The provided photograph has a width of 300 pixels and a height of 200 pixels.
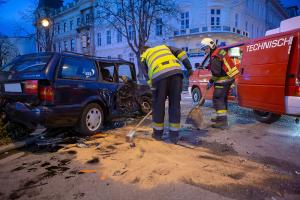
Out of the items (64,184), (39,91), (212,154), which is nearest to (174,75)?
(212,154)

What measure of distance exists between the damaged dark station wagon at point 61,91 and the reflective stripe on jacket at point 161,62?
1306 millimetres

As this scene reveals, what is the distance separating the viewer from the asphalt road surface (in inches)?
107

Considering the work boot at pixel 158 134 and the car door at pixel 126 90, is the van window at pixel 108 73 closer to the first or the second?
the car door at pixel 126 90

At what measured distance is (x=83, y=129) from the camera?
4.95 meters

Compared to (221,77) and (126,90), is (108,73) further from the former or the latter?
(221,77)

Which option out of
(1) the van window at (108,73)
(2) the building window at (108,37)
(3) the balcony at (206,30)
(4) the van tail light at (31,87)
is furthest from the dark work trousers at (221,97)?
(2) the building window at (108,37)

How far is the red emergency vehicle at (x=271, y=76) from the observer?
16.1 ft

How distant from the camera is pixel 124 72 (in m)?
6.31

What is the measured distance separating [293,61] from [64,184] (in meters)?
4.61

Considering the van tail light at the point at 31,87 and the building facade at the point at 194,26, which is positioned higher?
the building facade at the point at 194,26

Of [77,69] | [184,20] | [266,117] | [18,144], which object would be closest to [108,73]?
[77,69]

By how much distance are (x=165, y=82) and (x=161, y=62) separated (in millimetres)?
368

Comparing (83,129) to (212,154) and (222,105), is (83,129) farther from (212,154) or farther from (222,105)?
(222,105)

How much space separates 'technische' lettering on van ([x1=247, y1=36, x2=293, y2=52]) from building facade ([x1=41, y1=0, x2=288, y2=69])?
1571 cm
